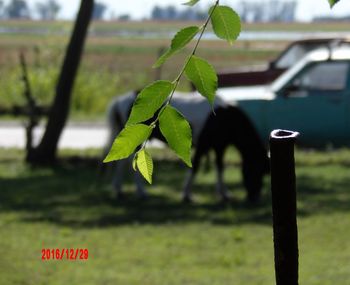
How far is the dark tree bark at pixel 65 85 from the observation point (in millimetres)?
17844

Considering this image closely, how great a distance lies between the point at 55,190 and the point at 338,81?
15.9ft

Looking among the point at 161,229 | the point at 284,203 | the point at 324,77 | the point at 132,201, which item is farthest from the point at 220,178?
the point at 284,203

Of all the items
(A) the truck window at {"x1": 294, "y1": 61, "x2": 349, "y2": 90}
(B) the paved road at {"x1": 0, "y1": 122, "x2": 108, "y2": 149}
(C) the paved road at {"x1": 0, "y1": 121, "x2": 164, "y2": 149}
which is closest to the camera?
(A) the truck window at {"x1": 294, "y1": 61, "x2": 349, "y2": 90}

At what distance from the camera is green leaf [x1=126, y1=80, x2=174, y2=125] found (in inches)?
97.2

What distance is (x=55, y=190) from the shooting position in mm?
15133

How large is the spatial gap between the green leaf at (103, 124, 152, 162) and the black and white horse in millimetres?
11242

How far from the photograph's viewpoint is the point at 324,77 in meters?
17.9

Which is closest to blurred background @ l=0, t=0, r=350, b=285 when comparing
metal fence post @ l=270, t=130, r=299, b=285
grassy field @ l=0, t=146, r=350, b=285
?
grassy field @ l=0, t=146, r=350, b=285

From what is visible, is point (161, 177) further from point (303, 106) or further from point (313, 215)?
point (313, 215)

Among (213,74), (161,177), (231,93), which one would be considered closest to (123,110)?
(161,177)

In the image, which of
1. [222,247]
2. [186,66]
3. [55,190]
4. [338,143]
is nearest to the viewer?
[186,66]

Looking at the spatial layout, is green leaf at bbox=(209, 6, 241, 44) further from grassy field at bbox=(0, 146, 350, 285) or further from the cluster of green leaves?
grassy field at bbox=(0, 146, 350, 285)
